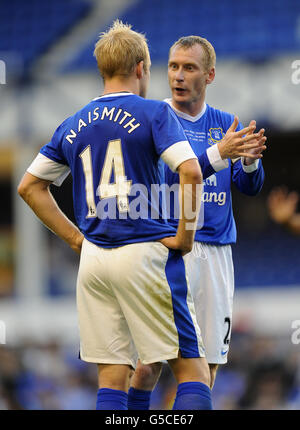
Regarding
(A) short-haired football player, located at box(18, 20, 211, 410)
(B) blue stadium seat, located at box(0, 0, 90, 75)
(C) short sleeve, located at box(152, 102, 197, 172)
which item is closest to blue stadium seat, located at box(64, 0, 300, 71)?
(B) blue stadium seat, located at box(0, 0, 90, 75)

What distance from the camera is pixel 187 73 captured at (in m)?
4.09

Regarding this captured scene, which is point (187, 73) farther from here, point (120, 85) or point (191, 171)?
point (191, 171)

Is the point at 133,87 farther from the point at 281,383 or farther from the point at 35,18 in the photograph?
the point at 35,18

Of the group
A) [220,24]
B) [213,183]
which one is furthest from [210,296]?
[220,24]

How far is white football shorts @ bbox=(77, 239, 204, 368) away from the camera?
11.0ft

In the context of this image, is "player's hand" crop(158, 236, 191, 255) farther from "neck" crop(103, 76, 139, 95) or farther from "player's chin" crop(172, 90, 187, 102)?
"player's chin" crop(172, 90, 187, 102)

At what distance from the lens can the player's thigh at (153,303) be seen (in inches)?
131

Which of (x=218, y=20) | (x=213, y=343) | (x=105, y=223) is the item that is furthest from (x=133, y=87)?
(x=218, y=20)

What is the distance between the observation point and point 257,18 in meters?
16.8

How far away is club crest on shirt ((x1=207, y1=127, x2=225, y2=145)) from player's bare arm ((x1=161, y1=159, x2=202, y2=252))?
935mm

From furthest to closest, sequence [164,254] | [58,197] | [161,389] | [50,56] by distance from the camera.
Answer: [58,197], [50,56], [161,389], [164,254]

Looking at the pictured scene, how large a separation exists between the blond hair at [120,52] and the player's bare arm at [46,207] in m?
0.67

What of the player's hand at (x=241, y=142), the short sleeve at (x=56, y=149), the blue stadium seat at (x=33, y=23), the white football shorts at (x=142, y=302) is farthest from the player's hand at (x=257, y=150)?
the blue stadium seat at (x=33, y=23)
